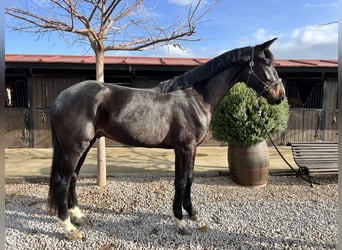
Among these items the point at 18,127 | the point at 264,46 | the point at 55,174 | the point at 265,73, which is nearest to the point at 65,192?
the point at 55,174

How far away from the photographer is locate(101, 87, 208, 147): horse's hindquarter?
2223mm

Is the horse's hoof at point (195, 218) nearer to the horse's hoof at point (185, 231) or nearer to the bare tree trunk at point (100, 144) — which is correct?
the horse's hoof at point (185, 231)

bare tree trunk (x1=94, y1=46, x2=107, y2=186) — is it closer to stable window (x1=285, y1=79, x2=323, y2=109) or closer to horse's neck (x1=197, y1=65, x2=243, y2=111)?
horse's neck (x1=197, y1=65, x2=243, y2=111)

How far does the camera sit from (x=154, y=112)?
90.0 inches

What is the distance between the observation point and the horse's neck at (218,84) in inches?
95.8

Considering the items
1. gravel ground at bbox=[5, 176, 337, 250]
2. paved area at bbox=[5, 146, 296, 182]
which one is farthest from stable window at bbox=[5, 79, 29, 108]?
gravel ground at bbox=[5, 176, 337, 250]

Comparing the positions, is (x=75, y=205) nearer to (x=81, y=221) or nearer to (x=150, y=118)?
(x=81, y=221)

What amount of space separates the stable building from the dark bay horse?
4.32 meters

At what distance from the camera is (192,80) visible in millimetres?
2432

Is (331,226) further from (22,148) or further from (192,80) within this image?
(22,148)

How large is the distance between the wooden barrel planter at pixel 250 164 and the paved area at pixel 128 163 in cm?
69

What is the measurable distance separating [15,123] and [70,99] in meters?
6.11

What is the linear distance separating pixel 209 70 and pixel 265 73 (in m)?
0.59

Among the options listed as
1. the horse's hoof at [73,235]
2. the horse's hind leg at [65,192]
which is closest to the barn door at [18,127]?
the horse's hind leg at [65,192]
